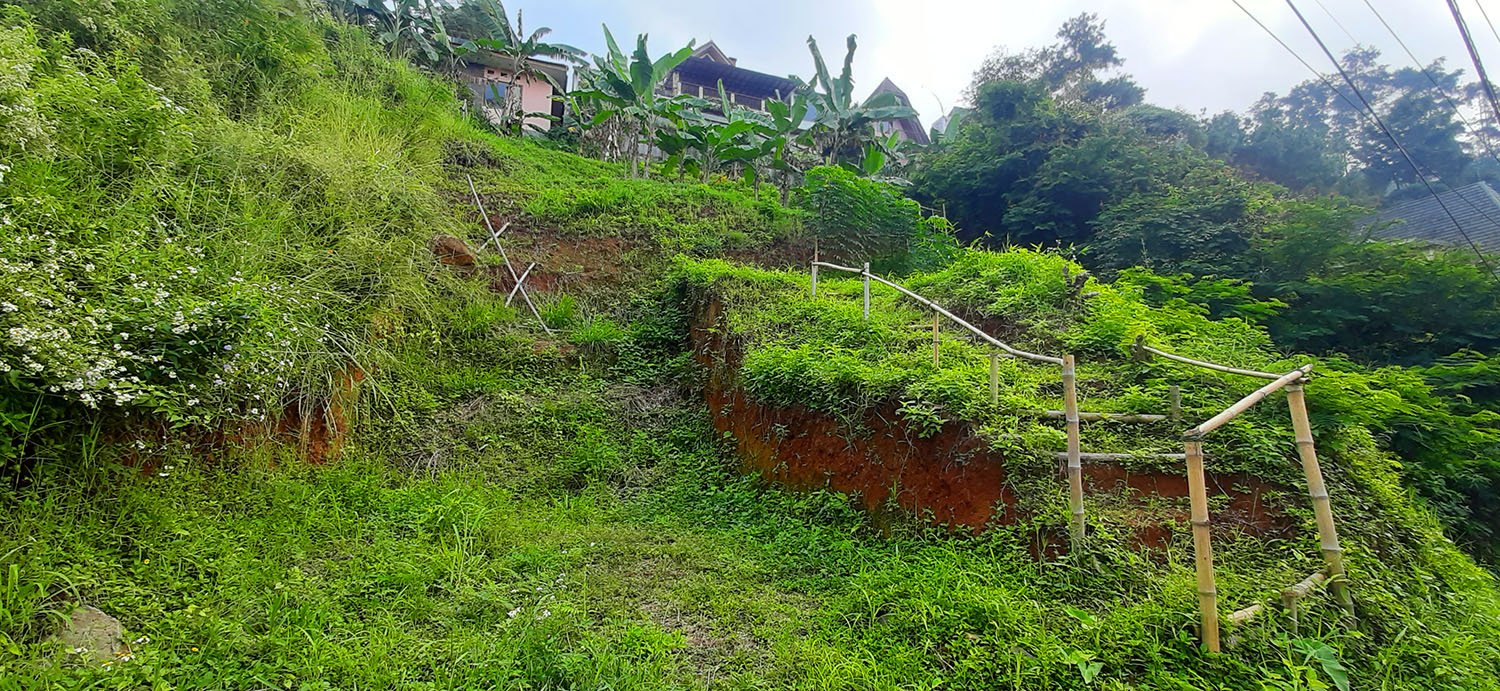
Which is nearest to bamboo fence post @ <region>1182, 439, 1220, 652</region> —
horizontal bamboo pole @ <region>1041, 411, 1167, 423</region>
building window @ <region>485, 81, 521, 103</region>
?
horizontal bamboo pole @ <region>1041, 411, 1167, 423</region>

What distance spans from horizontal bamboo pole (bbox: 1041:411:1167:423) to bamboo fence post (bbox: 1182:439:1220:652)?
1.05m

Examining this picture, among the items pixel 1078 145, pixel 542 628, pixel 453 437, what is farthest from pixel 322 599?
pixel 1078 145

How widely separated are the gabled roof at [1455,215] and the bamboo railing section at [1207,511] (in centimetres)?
1263

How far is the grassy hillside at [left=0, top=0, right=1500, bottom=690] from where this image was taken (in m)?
2.85

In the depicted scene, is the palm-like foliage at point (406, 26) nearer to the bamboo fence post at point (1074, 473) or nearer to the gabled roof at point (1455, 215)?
the bamboo fence post at point (1074, 473)

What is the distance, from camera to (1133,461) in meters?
3.56

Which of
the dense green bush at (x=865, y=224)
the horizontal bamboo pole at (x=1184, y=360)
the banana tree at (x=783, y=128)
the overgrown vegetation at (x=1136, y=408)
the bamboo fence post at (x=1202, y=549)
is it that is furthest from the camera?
the banana tree at (x=783, y=128)

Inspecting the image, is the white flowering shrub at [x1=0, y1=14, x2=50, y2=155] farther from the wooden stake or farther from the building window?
the building window

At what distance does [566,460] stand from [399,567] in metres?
1.90

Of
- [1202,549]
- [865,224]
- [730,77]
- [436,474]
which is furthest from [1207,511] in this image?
[730,77]

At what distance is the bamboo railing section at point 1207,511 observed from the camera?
2.57m

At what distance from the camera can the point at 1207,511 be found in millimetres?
2756

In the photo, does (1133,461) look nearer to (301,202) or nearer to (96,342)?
(96,342)

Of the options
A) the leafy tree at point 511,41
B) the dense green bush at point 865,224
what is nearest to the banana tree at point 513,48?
the leafy tree at point 511,41
